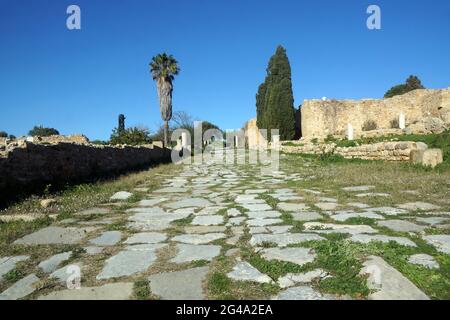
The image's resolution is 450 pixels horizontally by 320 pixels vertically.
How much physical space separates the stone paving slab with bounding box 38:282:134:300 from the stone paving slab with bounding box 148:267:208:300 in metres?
0.17

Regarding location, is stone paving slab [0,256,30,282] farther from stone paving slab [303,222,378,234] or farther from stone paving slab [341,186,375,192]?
stone paving slab [341,186,375,192]

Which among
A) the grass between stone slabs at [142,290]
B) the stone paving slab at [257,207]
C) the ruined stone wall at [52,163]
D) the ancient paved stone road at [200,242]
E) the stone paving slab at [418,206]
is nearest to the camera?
the grass between stone slabs at [142,290]

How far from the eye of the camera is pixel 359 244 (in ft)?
10.5

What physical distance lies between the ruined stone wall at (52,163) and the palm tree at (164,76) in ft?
61.0

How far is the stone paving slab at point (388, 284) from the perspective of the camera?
2.24 meters

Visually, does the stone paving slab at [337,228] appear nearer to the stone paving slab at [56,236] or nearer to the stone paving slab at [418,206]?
the stone paving slab at [418,206]

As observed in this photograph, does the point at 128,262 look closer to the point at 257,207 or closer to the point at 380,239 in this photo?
the point at 380,239

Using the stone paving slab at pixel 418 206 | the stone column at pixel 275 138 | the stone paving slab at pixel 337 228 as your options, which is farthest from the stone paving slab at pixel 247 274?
the stone column at pixel 275 138

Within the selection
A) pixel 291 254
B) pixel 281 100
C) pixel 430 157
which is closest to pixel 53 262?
pixel 291 254

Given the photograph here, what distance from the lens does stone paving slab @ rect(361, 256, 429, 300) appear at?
88.2 inches

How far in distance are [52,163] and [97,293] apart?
605 cm
